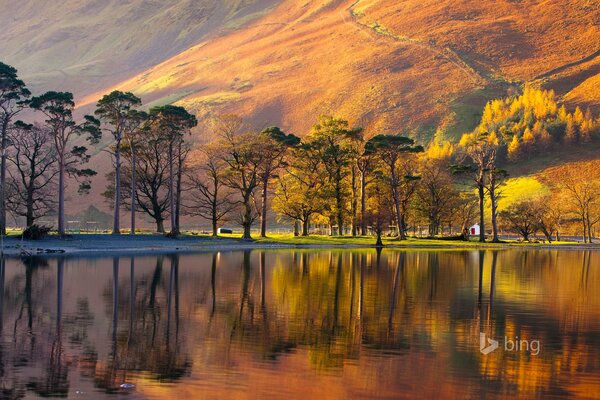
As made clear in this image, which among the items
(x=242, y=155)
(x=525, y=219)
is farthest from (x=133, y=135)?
(x=525, y=219)

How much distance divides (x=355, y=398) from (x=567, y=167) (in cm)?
15704

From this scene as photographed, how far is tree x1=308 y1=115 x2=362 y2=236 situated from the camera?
96700 mm

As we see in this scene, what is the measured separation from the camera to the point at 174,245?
7531 centimetres

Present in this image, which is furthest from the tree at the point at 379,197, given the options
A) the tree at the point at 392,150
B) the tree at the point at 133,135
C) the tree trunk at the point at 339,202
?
the tree at the point at 133,135

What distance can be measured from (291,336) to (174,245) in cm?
5263

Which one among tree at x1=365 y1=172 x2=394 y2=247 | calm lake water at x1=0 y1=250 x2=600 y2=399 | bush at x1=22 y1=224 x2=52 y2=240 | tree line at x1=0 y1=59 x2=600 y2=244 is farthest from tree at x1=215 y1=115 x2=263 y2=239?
calm lake water at x1=0 y1=250 x2=600 y2=399

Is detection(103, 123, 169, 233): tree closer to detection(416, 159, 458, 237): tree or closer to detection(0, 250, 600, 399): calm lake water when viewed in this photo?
detection(416, 159, 458, 237): tree

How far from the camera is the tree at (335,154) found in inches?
3807

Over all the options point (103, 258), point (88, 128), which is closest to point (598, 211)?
point (88, 128)

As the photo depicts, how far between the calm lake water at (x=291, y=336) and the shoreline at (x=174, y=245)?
1843 centimetres

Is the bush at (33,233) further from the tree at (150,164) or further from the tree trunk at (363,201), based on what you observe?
the tree trunk at (363,201)

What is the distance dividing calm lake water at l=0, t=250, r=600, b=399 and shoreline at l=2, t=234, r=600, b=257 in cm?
1843

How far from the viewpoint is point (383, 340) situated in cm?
2341

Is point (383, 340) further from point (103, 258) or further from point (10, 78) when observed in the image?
point (10, 78)
